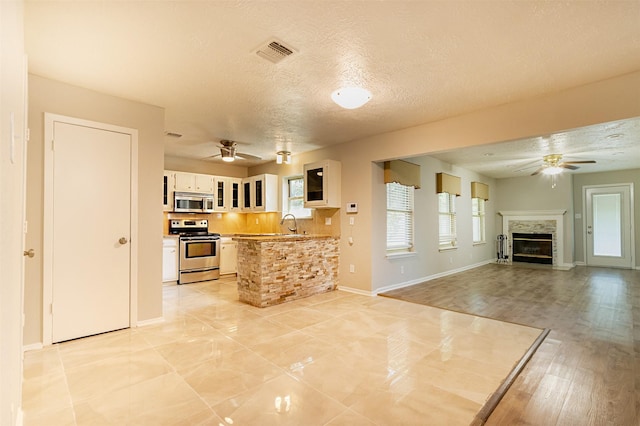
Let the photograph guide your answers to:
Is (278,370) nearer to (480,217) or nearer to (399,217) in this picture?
(399,217)

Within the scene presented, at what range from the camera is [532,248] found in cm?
859

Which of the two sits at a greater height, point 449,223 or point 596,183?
point 596,183

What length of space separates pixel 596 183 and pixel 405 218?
19.7ft

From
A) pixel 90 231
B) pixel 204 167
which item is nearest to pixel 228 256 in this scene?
pixel 204 167

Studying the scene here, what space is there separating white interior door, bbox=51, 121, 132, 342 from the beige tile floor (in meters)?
0.24

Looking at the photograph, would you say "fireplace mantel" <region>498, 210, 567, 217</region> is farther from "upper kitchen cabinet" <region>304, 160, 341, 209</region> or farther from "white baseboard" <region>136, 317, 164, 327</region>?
"white baseboard" <region>136, 317, 164, 327</region>

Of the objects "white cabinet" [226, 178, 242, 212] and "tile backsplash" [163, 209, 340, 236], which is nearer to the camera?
"tile backsplash" [163, 209, 340, 236]

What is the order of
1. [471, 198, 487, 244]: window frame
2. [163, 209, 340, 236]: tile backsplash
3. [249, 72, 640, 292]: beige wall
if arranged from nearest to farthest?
[249, 72, 640, 292]: beige wall < [163, 209, 340, 236]: tile backsplash < [471, 198, 487, 244]: window frame

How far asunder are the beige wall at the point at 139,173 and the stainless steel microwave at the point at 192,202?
8.72 ft

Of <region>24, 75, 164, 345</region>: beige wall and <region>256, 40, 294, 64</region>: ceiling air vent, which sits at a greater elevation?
<region>256, 40, 294, 64</region>: ceiling air vent

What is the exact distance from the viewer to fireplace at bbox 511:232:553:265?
830cm

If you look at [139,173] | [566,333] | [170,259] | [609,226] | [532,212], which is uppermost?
[139,173]

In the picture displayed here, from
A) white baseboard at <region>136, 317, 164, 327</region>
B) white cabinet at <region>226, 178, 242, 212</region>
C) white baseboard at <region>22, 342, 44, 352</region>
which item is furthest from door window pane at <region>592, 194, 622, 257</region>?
white baseboard at <region>22, 342, 44, 352</region>

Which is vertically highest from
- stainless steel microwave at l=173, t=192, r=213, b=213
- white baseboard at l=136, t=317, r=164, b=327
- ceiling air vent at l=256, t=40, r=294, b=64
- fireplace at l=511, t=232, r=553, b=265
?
ceiling air vent at l=256, t=40, r=294, b=64
